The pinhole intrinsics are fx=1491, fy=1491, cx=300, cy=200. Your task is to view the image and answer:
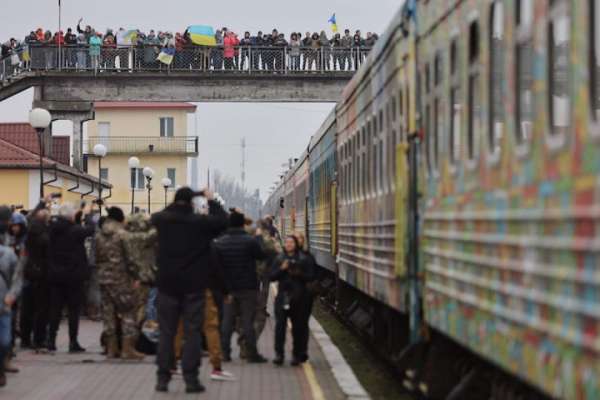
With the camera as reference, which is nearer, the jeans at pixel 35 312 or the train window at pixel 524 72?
the train window at pixel 524 72

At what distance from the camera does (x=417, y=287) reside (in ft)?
38.4

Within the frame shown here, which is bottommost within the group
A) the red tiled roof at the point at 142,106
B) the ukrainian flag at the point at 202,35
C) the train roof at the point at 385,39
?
the train roof at the point at 385,39

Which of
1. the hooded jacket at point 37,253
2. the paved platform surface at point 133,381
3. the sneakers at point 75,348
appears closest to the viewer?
the paved platform surface at point 133,381

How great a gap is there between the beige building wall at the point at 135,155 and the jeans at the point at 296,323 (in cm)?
8963

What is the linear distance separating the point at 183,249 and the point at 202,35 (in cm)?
3623

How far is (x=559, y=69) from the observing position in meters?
6.98

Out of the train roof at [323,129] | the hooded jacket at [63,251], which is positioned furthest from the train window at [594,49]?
the train roof at [323,129]

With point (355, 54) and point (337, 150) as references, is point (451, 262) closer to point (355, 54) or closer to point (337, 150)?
point (337, 150)

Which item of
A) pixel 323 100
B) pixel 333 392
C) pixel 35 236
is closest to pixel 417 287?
pixel 333 392

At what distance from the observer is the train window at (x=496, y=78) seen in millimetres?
8078

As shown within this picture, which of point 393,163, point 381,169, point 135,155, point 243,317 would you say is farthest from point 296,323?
point 135,155

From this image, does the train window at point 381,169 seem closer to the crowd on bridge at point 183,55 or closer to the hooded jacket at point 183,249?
the hooded jacket at point 183,249

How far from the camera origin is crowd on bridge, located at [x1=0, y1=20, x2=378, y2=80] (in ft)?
160

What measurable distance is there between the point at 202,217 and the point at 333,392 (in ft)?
7.17
